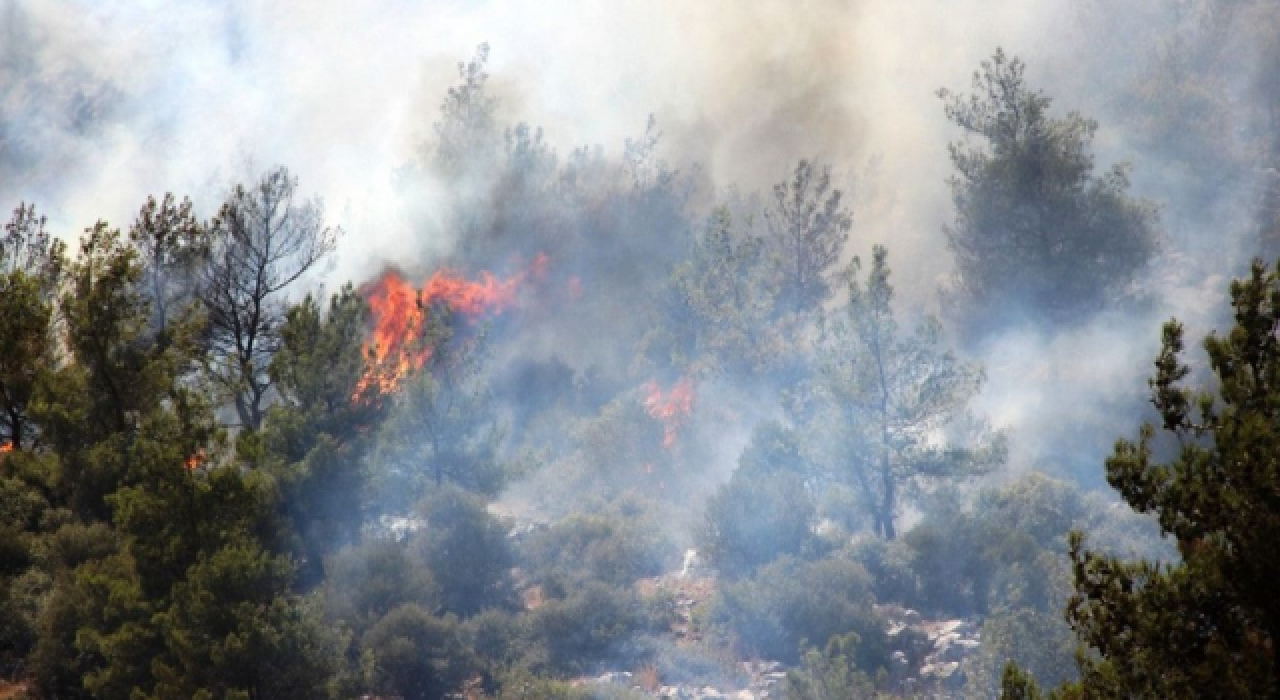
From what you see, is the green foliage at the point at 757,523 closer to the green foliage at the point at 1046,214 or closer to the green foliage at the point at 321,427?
the green foliage at the point at 321,427

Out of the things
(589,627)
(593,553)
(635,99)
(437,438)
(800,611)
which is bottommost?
(589,627)

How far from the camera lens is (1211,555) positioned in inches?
362

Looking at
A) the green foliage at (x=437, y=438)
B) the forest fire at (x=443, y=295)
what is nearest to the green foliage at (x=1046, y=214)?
the green foliage at (x=437, y=438)

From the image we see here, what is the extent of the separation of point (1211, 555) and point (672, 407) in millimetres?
33690

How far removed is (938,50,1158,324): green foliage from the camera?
3788 centimetres

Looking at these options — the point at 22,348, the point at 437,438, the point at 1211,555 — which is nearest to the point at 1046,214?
the point at 437,438

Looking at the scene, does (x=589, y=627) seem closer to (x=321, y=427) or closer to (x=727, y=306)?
(x=321, y=427)

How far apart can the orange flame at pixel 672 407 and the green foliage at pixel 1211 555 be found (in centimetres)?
3171

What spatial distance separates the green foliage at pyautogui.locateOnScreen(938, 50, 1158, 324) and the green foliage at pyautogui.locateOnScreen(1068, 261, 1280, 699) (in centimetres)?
2960

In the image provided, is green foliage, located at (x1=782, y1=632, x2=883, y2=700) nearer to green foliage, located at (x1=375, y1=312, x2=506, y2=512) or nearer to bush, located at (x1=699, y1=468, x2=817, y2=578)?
bush, located at (x1=699, y1=468, x2=817, y2=578)

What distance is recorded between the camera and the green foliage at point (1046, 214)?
1491 inches

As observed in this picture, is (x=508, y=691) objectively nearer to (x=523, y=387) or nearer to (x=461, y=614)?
(x=461, y=614)

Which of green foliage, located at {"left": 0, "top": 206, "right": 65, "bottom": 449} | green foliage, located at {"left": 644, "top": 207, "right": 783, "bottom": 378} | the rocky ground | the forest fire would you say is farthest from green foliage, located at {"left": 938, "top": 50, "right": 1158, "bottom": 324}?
green foliage, located at {"left": 0, "top": 206, "right": 65, "bottom": 449}

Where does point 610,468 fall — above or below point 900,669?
above
